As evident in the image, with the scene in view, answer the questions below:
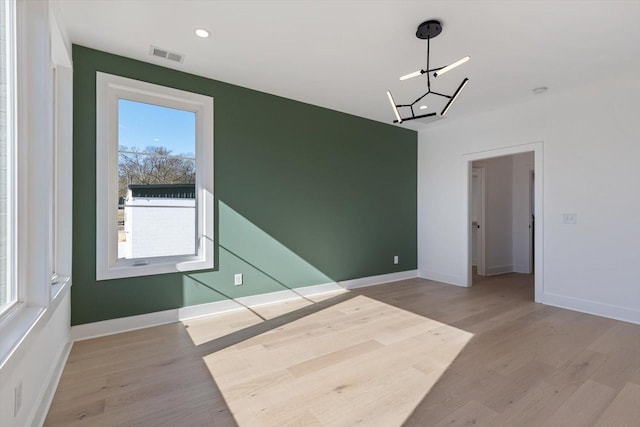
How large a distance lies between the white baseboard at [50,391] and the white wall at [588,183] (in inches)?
194

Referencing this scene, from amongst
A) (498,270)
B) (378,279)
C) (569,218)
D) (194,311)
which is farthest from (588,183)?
(194,311)

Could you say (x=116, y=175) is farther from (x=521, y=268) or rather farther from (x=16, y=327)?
(x=521, y=268)

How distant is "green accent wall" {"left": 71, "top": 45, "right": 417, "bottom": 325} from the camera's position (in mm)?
2834

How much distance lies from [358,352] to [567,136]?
361cm

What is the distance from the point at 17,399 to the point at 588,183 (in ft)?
16.9

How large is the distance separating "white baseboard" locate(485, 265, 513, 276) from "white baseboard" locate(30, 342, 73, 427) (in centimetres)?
613

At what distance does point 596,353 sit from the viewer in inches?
100.0

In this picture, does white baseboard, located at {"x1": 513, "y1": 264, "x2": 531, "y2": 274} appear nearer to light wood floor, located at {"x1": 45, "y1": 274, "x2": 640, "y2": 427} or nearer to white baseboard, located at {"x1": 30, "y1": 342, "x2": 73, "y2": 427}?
light wood floor, located at {"x1": 45, "y1": 274, "x2": 640, "y2": 427}

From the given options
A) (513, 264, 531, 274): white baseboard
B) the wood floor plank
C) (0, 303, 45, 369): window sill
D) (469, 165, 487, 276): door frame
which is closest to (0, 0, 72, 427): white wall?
→ (0, 303, 45, 369): window sill

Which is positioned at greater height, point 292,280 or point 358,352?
point 292,280

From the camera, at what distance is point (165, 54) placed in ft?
9.72

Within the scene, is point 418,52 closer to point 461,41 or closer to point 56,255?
point 461,41

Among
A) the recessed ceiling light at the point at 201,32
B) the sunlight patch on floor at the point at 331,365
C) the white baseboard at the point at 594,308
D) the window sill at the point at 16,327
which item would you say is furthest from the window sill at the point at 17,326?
the white baseboard at the point at 594,308

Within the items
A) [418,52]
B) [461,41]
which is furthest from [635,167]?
[418,52]
